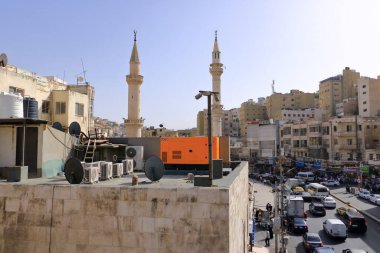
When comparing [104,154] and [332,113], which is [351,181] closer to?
[332,113]

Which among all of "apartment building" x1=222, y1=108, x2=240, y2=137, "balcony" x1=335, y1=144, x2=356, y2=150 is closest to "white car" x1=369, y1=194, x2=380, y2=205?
"balcony" x1=335, y1=144, x2=356, y2=150

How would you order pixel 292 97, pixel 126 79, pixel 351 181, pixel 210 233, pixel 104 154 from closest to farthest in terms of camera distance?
pixel 210 233 < pixel 104 154 < pixel 126 79 < pixel 351 181 < pixel 292 97

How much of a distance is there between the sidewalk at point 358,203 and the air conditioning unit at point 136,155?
24388 millimetres

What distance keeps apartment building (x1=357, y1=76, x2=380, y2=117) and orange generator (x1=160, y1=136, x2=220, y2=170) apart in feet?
206

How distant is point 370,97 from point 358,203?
124 ft

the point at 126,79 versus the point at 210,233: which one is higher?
the point at 126,79

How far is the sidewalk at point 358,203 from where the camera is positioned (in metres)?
32.5

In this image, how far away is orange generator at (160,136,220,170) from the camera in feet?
52.7

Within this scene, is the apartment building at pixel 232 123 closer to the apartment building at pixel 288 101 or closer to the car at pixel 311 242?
the apartment building at pixel 288 101

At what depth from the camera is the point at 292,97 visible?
109 meters

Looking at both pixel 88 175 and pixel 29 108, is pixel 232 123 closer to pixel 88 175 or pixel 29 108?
pixel 29 108

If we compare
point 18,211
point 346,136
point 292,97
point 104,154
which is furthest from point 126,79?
point 292,97

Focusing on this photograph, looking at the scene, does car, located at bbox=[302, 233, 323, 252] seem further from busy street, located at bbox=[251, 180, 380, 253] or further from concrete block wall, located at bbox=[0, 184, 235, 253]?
concrete block wall, located at bbox=[0, 184, 235, 253]

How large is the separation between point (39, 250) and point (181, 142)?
29.2ft
